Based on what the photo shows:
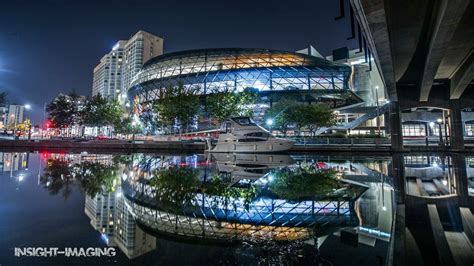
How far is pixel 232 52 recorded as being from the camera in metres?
67.6

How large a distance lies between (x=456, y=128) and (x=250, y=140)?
24680mm

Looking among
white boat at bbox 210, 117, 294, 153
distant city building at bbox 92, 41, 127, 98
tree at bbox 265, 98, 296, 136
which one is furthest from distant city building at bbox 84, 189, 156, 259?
distant city building at bbox 92, 41, 127, 98

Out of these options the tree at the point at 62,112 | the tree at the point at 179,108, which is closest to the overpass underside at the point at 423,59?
the tree at the point at 179,108

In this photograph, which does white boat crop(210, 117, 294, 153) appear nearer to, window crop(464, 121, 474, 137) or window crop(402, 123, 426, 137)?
window crop(402, 123, 426, 137)

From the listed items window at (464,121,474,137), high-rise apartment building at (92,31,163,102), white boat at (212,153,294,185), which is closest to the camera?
white boat at (212,153,294,185)

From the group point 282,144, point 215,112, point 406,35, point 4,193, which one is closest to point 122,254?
point 4,193

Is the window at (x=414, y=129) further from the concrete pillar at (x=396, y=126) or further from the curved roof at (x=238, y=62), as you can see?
the concrete pillar at (x=396, y=126)

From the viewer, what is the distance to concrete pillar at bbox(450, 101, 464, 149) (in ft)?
93.4

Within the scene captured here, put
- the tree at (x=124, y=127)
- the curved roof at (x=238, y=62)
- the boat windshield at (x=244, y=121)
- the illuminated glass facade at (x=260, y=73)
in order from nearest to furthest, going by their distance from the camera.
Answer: the boat windshield at (x=244, y=121) → the tree at (x=124, y=127) → the illuminated glass facade at (x=260, y=73) → the curved roof at (x=238, y=62)

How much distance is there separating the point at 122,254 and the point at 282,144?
27.3 m

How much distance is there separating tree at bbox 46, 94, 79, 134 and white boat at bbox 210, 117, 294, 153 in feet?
170

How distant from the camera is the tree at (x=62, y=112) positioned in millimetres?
61844

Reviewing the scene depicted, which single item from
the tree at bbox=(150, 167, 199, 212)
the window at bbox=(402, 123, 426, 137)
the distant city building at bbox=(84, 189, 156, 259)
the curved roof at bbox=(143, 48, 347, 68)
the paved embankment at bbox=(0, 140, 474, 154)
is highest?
the curved roof at bbox=(143, 48, 347, 68)

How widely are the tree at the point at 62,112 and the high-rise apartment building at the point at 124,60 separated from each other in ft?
280
